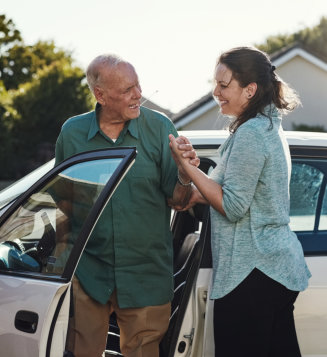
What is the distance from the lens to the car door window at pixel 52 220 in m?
2.86

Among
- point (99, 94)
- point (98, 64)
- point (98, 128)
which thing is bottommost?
point (98, 128)

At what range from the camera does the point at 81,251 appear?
274cm

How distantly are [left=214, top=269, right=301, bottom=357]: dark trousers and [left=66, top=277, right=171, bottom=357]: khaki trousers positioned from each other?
1.11 ft

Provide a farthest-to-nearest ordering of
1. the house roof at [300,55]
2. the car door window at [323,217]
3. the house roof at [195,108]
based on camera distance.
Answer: the house roof at [300,55] → the house roof at [195,108] → the car door window at [323,217]

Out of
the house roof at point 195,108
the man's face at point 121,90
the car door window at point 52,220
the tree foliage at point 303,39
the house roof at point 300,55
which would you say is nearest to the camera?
the car door window at point 52,220

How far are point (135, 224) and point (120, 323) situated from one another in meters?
0.47

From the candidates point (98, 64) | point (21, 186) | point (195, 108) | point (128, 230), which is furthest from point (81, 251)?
point (195, 108)

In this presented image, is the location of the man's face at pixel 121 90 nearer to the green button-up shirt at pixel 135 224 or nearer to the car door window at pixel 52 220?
the green button-up shirt at pixel 135 224

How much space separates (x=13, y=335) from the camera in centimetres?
293

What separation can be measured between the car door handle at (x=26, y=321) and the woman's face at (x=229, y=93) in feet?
3.73

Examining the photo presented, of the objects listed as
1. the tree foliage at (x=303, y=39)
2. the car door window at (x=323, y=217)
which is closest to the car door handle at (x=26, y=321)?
the car door window at (x=323, y=217)

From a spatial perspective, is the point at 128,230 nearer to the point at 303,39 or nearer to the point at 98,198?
the point at 98,198

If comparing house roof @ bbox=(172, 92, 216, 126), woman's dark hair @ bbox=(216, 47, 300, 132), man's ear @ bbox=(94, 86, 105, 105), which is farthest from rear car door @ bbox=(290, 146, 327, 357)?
house roof @ bbox=(172, 92, 216, 126)

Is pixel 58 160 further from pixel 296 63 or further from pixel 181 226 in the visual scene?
pixel 296 63
